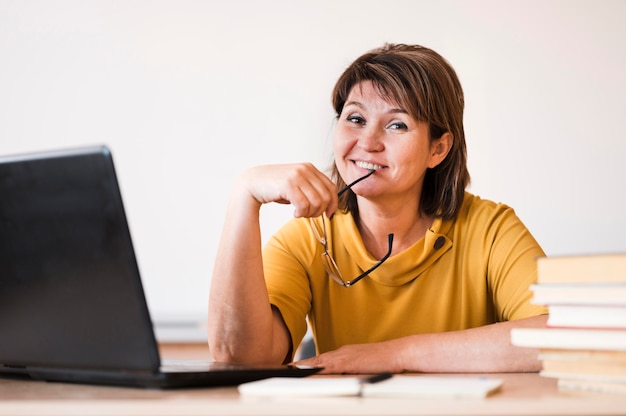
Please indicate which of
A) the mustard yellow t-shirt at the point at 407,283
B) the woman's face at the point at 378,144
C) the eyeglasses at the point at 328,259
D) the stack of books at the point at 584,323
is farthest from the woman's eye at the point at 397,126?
the stack of books at the point at 584,323

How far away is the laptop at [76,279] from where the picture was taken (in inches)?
32.4

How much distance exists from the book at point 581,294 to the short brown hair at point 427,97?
33.0 inches

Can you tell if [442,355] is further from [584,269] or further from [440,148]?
[440,148]

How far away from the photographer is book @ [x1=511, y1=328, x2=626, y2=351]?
0.86 metres

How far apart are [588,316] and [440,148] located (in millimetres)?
977

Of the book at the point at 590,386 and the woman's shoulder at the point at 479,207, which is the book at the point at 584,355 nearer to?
the book at the point at 590,386

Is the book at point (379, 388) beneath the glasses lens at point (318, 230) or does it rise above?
beneath

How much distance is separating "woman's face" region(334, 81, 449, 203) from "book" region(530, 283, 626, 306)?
79 cm

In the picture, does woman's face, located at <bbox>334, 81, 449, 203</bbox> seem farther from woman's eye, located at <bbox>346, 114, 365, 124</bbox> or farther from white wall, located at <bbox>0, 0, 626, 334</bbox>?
white wall, located at <bbox>0, 0, 626, 334</bbox>

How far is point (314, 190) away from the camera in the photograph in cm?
118

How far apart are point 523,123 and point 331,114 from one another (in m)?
0.71

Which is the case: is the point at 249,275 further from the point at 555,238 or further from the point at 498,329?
the point at 555,238

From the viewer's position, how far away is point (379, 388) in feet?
2.64

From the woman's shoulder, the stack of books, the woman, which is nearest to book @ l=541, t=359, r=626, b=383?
the stack of books
